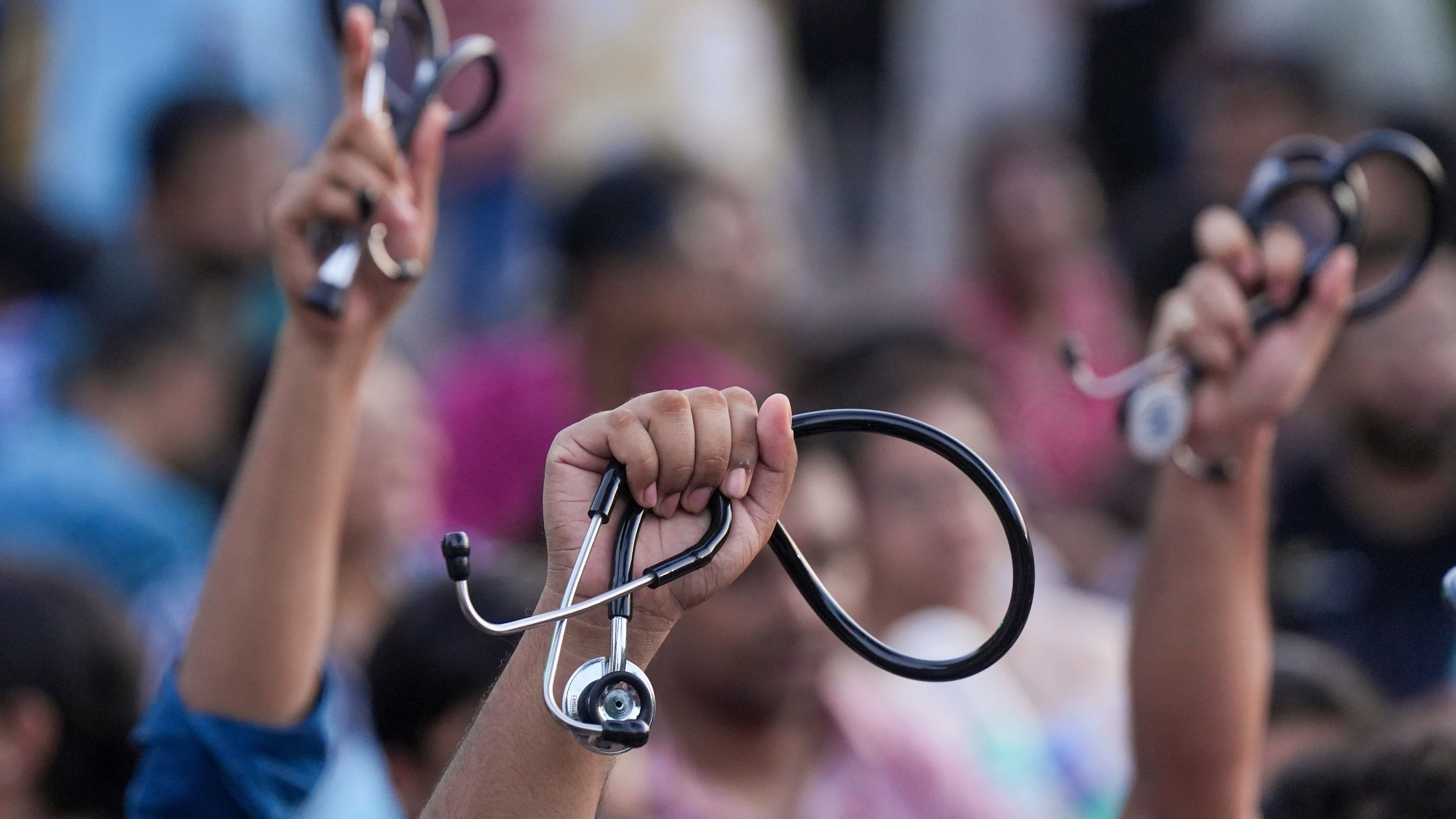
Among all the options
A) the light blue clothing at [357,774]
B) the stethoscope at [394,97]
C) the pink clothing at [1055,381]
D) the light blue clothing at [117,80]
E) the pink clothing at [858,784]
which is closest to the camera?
the stethoscope at [394,97]

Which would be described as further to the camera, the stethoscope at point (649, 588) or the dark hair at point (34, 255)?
the dark hair at point (34, 255)

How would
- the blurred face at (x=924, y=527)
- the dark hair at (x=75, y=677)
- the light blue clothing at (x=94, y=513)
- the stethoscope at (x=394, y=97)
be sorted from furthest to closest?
the blurred face at (x=924, y=527) → the light blue clothing at (x=94, y=513) → the dark hair at (x=75, y=677) → the stethoscope at (x=394, y=97)

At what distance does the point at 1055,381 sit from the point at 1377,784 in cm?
298

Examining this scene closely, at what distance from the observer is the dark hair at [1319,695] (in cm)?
277

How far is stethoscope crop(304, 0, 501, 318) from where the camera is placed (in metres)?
1.86

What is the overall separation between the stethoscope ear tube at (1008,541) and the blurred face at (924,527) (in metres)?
2.13

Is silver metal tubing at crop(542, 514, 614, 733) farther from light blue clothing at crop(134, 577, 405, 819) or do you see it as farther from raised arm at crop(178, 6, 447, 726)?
light blue clothing at crop(134, 577, 405, 819)

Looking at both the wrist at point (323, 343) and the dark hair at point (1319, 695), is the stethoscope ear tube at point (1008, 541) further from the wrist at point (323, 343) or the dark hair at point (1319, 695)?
the dark hair at point (1319, 695)

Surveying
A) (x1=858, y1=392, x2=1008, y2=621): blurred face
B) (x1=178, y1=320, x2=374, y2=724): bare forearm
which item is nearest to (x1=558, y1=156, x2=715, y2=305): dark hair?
(x1=858, y1=392, x2=1008, y2=621): blurred face

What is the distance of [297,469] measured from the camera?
6.29 feet

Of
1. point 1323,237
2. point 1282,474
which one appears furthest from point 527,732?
point 1323,237

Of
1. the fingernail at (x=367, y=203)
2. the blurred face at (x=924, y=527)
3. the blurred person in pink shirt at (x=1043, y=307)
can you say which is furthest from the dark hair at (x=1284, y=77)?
the fingernail at (x=367, y=203)

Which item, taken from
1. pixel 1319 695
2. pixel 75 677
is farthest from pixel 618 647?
pixel 1319 695

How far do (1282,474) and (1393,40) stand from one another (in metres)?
2.66
